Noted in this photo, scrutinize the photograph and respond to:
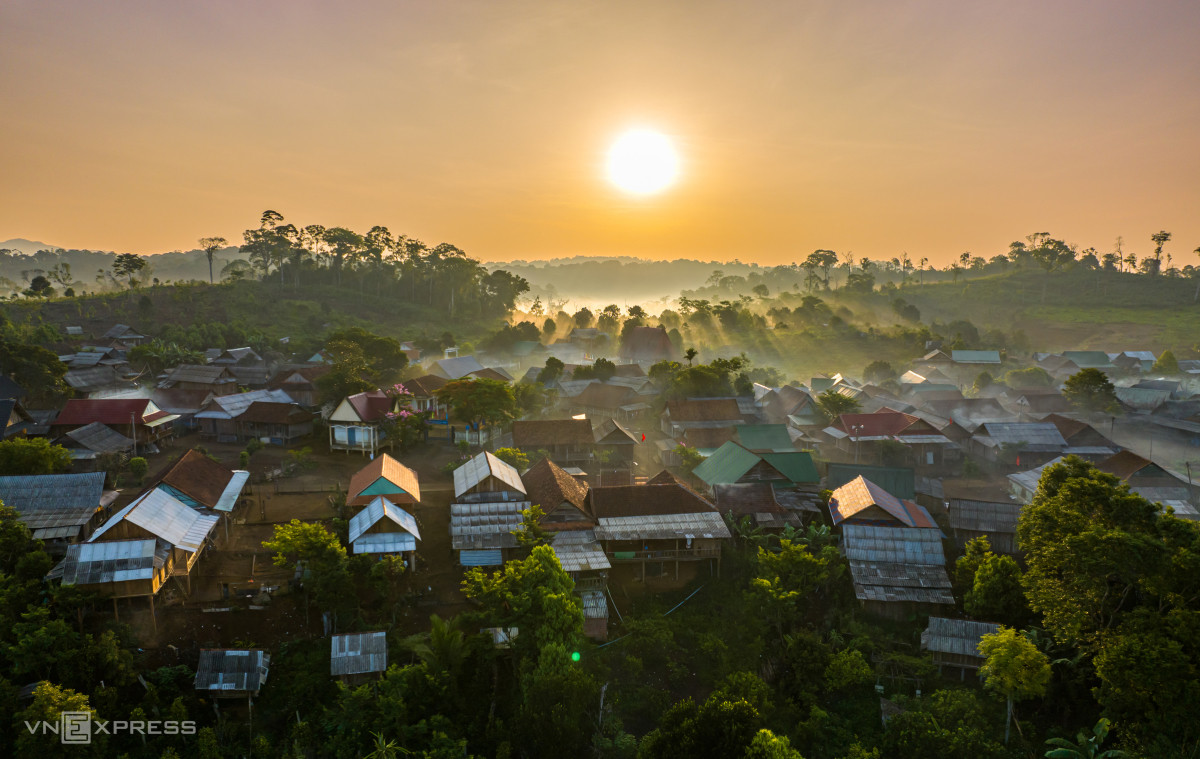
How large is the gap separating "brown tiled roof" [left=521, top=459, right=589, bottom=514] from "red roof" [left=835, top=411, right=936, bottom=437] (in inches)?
880

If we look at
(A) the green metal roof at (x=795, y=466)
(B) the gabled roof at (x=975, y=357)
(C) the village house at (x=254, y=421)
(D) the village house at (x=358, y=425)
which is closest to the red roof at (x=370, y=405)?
(D) the village house at (x=358, y=425)

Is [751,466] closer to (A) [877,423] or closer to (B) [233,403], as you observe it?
(A) [877,423]

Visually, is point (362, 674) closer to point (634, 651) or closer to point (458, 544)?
point (458, 544)

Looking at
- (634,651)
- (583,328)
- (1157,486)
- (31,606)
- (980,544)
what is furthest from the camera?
(583,328)

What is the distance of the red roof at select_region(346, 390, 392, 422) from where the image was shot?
39000mm

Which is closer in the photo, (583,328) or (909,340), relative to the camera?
(909,340)

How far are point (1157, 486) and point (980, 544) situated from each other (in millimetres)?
15873

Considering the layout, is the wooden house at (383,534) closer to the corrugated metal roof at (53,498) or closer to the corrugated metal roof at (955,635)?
the corrugated metal roof at (53,498)

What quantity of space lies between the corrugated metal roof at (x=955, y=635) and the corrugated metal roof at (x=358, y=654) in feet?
62.3

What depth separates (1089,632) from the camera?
19.2 metres

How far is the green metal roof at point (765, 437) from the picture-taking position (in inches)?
1601

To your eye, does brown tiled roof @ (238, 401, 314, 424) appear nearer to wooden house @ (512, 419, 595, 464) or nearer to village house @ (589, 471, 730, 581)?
wooden house @ (512, 419, 595, 464)

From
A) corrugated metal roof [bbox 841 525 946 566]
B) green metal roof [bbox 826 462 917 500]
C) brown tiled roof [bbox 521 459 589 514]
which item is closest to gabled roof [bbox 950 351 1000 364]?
green metal roof [bbox 826 462 917 500]

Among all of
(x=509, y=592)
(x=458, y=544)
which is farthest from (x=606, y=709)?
(x=458, y=544)
